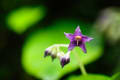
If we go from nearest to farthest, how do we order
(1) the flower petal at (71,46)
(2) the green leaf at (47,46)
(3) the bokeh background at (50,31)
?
(1) the flower petal at (71,46) → (2) the green leaf at (47,46) → (3) the bokeh background at (50,31)

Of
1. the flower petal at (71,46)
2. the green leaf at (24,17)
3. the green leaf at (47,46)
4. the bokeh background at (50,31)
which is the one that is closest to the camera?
the flower petal at (71,46)

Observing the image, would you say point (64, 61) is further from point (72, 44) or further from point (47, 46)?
point (47, 46)

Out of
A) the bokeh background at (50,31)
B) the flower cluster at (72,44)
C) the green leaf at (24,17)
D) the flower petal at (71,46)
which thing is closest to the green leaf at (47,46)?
the bokeh background at (50,31)

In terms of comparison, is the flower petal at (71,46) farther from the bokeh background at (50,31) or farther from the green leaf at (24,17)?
the green leaf at (24,17)

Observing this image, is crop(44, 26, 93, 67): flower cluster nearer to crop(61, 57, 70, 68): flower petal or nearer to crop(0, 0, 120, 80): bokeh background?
crop(61, 57, 70, 68): flower petal

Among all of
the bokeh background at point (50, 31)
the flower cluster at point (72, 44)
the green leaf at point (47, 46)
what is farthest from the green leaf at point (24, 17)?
the flower cluster at point (72, 44)

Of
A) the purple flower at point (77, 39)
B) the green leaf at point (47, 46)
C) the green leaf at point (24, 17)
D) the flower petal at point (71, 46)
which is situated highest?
the green leaf at point (24, 17)

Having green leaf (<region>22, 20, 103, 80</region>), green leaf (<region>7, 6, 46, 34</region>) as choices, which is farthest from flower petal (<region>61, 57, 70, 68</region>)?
green leaf (<region>7, 6, 46, 34</region>)

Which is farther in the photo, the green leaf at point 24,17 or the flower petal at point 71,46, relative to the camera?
the green leaf at point 24,17

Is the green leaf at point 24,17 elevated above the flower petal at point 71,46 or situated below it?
above
